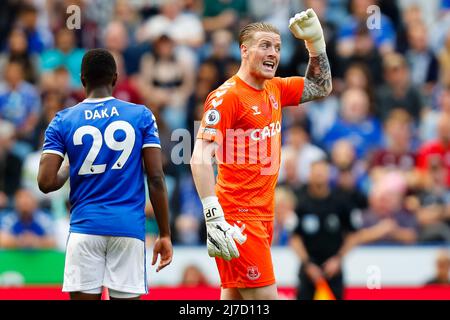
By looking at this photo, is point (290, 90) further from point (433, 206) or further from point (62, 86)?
point (62, 86)

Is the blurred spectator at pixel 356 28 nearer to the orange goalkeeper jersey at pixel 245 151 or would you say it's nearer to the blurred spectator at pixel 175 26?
the blurred spectator at pixel 175 26

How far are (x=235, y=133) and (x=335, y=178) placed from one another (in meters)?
6.41

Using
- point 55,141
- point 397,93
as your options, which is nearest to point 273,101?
point 55,141

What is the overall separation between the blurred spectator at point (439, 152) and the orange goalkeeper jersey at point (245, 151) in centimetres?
698

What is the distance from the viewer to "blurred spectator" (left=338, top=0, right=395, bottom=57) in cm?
1769

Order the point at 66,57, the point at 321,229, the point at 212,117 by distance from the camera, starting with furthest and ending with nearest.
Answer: the point at 66,57 < the point at 321,229 < the point at 212,117

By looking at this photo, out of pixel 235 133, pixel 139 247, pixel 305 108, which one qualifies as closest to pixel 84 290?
pixel 139 247

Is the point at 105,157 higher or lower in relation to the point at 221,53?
lower

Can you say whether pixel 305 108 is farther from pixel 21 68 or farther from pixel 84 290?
pixel 84 290

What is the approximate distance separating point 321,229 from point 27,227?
4.02 metres

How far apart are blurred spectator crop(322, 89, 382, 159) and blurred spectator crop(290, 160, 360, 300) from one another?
2.62m

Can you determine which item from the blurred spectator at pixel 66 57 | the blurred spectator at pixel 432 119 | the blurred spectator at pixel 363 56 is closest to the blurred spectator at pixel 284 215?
the blurred spectator at pixel 432 119

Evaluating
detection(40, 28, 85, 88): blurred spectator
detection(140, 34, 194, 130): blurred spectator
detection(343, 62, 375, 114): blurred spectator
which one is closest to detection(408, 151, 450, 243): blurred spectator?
detection(343, 62, 375, 114): blurred spectator

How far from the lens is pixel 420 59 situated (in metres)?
17.9
